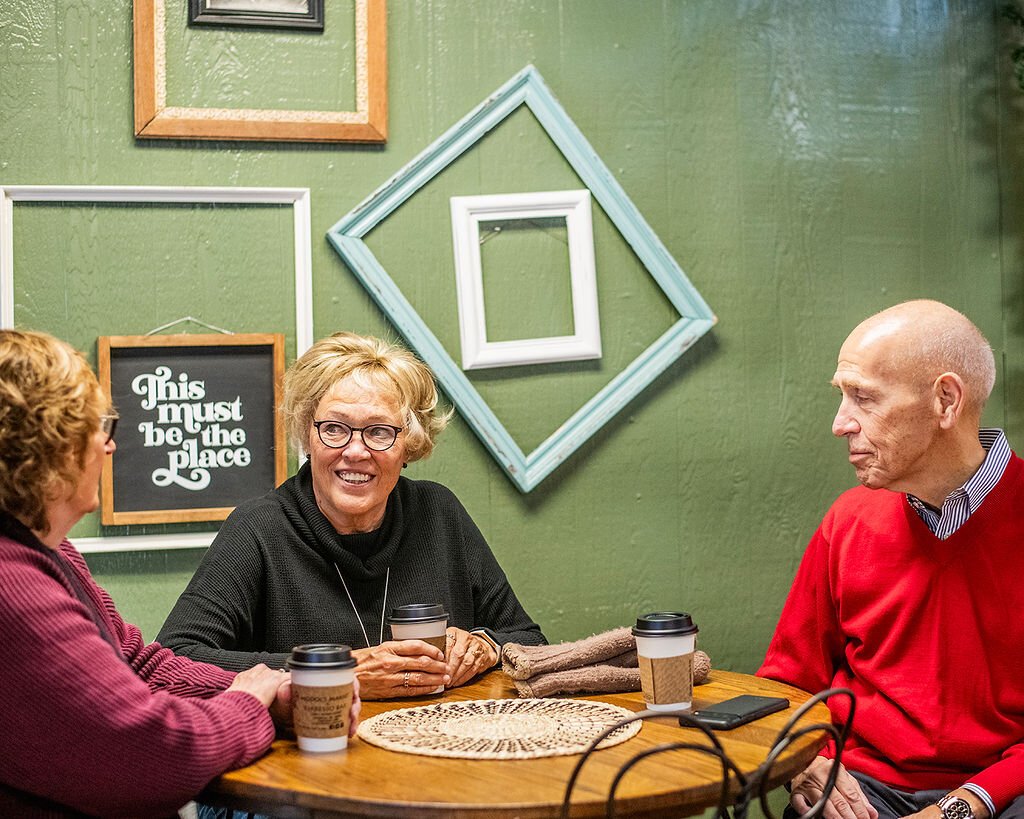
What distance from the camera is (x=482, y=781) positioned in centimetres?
141

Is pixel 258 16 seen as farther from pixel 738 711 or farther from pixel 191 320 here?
pixel 738 711

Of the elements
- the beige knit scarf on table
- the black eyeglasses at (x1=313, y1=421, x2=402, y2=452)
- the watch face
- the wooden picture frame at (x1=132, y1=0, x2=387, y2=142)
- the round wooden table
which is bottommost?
the watch face

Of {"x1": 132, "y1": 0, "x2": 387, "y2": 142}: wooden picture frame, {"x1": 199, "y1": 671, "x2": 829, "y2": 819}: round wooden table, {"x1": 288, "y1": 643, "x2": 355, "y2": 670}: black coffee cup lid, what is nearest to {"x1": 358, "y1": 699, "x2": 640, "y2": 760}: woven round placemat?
{"x1": 199, "y1": 671, "x2": 829, "y2": 819}: round wooden table

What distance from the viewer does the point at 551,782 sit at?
141 cm

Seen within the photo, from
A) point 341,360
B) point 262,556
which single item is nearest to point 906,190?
point 341,360

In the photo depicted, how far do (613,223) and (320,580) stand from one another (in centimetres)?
122

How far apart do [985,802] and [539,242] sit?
1599 millimetres

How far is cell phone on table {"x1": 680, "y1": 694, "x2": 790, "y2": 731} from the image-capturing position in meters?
1.67

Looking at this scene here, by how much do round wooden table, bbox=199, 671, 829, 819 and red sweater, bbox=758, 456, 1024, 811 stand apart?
516mm

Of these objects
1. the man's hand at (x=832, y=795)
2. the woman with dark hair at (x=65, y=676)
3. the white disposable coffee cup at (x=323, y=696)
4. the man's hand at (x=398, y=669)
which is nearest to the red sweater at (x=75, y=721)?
the woman with dark hair at (x=65, y=676)

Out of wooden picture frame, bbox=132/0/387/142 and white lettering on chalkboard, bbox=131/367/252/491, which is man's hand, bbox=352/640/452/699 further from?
wooden picture frame, bbox=132/0/387/142

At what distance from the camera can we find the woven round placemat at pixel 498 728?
60.7 inches

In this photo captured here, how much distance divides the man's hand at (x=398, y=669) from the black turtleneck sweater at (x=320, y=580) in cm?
22

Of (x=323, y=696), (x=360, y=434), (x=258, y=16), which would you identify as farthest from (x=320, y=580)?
(x=258, y=16)
